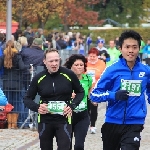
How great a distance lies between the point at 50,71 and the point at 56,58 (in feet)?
0.61

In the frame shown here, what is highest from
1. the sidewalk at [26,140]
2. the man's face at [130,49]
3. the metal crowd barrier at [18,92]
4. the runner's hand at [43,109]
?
the man's face at [130,49]

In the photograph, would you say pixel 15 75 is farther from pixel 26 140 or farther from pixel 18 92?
pixel 26 140

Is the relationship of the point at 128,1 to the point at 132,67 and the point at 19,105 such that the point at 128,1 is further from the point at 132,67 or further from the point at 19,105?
the point at 132,67

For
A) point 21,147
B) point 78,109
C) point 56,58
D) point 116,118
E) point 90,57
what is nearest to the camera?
point 116,118

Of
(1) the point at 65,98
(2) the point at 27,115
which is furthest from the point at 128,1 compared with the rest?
(1) the point at 65,98

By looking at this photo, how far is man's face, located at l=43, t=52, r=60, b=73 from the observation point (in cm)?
840

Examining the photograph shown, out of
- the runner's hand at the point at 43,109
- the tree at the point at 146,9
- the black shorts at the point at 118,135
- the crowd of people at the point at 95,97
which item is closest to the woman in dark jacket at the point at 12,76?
the crowd of people at the point at 95,97

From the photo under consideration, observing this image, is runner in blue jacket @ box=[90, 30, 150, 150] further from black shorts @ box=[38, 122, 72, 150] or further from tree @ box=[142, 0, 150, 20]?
tree @ box=[142, 0, 150, 20]

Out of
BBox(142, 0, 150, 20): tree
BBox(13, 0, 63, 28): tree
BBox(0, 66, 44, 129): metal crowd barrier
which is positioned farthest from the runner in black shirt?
BBox(142, 0, 150, 20): tree

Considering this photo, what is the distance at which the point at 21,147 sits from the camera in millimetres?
12336

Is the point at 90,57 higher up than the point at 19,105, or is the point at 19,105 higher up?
the point at 90,57

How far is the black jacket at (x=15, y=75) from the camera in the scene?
14658mm

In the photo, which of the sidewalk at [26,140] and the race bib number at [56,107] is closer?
the race bib number at [56,107]

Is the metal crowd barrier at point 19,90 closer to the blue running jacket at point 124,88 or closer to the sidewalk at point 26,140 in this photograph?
the sidewalk at point 26,140
